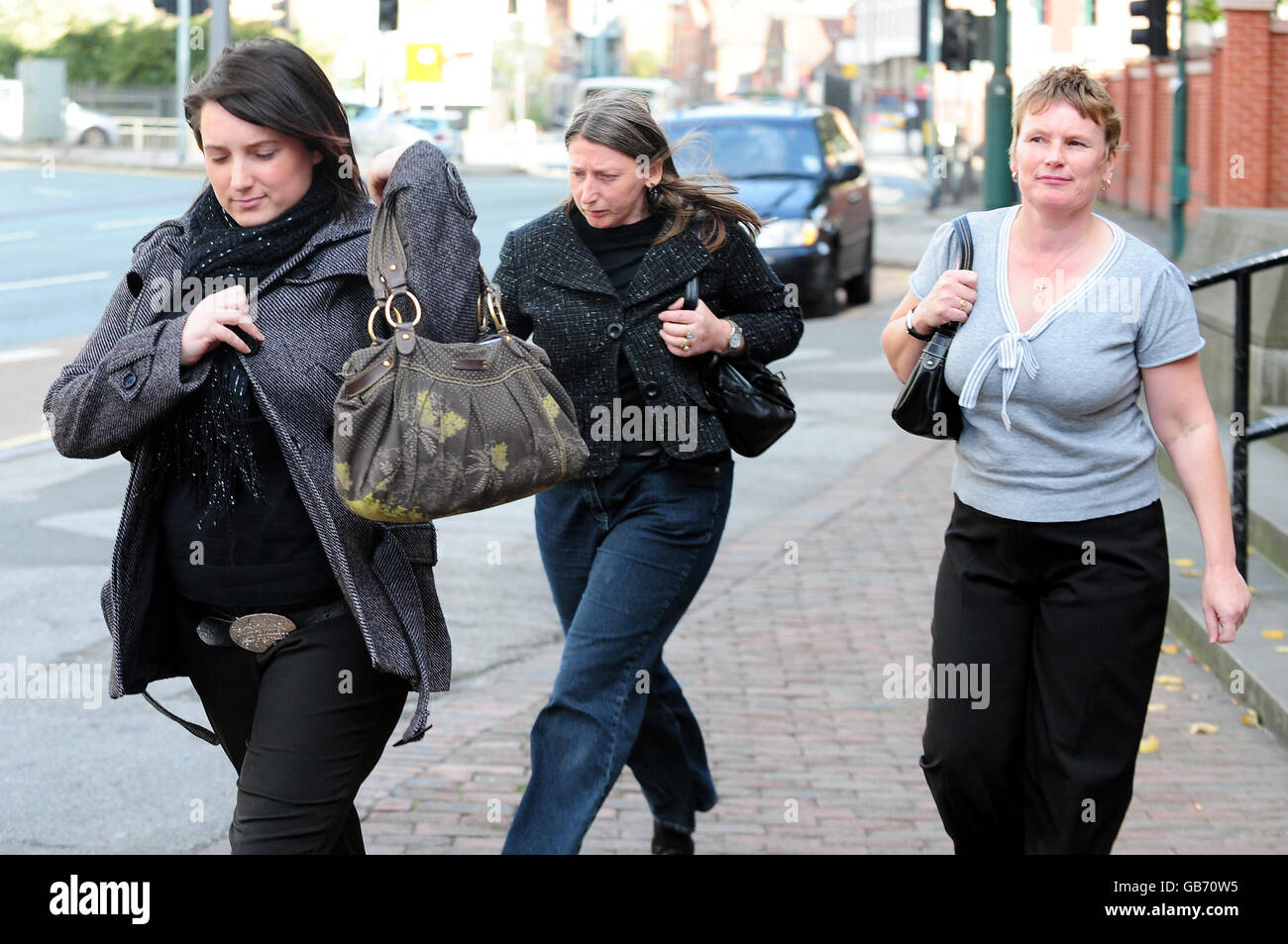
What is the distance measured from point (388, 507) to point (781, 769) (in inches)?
105

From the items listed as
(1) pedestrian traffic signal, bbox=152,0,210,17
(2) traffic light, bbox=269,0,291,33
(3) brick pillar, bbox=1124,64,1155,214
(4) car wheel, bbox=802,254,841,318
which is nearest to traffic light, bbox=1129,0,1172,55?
(4) car wheel, bbox=802,254,841,318

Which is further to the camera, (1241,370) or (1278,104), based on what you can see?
(1278,104)

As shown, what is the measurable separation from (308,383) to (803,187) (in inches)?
536

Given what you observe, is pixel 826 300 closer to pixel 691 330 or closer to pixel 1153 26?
pixel 1153 26

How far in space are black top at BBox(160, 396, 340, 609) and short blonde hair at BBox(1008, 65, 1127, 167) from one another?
5.03ft

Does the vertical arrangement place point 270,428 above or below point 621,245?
below

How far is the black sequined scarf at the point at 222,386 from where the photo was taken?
9.75ft

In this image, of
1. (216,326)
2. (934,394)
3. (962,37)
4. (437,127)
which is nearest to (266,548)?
(216,326)

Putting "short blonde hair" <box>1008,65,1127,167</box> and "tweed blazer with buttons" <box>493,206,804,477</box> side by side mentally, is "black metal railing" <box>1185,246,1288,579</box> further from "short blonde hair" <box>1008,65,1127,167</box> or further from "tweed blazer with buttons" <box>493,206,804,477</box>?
"short blonde hair" <box>1008,65,1127,167</box>

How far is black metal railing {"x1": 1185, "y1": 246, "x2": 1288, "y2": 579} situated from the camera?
19.3ft

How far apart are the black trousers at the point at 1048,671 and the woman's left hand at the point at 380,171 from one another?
Answer: 51.9 inches

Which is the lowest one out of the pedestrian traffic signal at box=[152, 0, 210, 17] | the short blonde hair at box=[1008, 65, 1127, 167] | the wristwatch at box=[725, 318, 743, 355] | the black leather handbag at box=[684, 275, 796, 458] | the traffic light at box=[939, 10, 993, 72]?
the black leather handbag at box=[684, 275, 796, 458]

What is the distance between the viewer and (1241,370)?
6.09 meters
